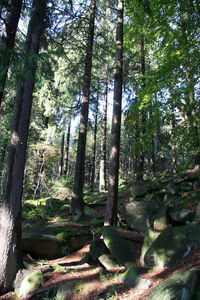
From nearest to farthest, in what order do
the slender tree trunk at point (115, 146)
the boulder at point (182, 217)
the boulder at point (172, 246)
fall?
the boulder at point (172, 246) → the boulder at point (182, 217) → the slender tree trunk at point (115, 146)

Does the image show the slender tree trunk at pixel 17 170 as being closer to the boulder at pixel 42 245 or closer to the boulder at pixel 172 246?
the boulder at pixel 42 245

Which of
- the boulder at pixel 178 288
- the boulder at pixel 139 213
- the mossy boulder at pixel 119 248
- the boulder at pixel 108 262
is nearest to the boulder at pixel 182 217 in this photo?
the boulder at pixel 139 213

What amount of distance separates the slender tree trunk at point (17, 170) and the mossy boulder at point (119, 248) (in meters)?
2.40

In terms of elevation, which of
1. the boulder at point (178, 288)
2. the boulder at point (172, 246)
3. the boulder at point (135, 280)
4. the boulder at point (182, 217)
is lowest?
the boulder at point (135, 280)

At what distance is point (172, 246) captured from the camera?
16.0 feet

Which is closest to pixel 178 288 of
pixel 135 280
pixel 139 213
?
pixel 135 280

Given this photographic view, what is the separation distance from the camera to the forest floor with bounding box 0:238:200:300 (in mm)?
4148

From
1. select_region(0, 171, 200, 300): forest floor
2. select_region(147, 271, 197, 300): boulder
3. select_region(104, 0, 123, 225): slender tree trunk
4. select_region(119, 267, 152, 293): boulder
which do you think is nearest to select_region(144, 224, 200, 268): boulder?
select_region(0, 171, 200, 300): forest floor

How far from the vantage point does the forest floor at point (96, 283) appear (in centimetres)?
415

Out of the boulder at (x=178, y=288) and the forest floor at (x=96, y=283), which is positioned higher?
the boulder at (x=178, y=288)

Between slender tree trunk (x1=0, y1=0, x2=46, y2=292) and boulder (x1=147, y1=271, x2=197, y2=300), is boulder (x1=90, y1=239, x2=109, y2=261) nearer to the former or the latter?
slender tree trunk (x1=0, y1=0, x2=46, y2=292)

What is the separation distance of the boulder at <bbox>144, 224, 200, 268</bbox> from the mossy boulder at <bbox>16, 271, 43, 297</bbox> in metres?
2.57

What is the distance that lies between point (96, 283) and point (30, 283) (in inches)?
67.4

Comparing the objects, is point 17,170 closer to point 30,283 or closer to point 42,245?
point 30,283
